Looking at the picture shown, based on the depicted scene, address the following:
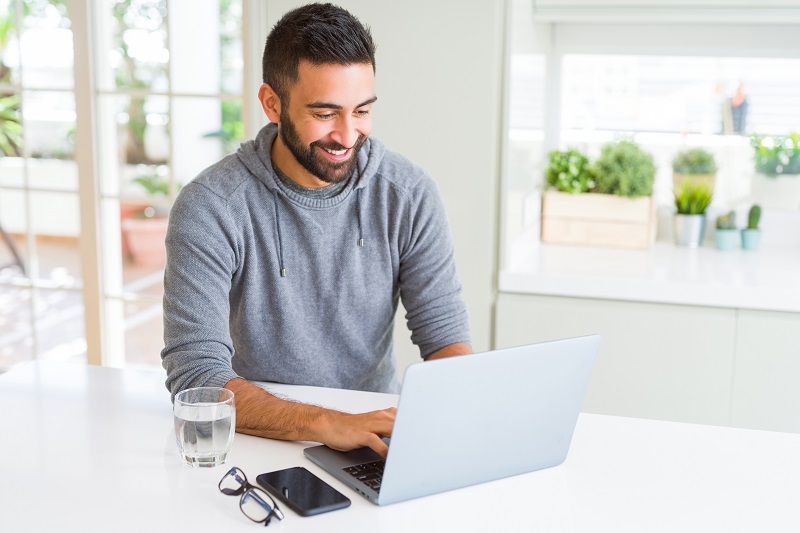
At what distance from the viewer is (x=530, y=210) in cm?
292

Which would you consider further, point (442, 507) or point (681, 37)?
point (681, 37)

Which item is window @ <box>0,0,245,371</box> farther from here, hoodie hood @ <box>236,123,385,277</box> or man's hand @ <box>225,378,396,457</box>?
man's hand @ <box>225,378,396,457</box>

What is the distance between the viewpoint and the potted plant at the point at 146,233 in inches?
293

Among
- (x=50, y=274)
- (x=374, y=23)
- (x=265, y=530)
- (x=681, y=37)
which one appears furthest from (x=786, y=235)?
(x=50, y=274)

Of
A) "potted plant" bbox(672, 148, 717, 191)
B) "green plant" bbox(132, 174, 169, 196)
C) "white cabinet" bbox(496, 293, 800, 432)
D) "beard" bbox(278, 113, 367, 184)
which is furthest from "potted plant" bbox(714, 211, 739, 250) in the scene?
"green plant" bbox(132, 174, 169, 196)

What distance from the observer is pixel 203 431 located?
1372mm

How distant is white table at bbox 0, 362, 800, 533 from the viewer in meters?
1.23

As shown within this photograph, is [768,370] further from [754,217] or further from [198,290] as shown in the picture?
[198,290]

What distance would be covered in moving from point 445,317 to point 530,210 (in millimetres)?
1034

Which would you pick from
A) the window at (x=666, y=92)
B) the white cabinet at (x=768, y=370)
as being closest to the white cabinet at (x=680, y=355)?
the white cabinet at (x=768, y=370)

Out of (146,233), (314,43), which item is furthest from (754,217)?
(146,233)

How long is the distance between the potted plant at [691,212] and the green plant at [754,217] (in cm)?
14

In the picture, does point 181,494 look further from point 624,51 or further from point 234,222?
point 624,51

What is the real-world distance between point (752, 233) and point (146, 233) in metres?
5.54
